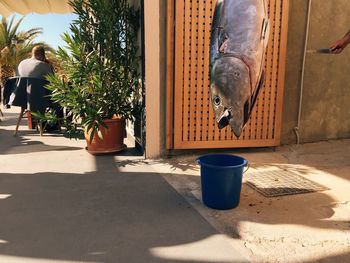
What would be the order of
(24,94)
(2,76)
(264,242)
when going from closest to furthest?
1. (264,242)
2. (24,94)
3. (2,76)

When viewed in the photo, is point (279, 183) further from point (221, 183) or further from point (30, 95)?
point (30, 95)

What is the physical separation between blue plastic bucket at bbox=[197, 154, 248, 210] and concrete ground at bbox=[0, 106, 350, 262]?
0.08m

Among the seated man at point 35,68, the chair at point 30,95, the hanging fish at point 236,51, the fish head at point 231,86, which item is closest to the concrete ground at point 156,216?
the fish head at point 231,86

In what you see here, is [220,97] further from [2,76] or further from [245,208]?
[2,76]

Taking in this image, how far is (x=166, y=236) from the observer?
2.53 meters

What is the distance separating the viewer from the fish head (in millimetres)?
3328

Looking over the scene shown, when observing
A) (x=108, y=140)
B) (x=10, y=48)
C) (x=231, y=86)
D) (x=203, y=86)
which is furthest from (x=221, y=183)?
(x=10, y=48)

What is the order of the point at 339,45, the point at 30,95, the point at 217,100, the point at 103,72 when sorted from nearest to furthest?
the point at 339,45
the point at 217,100
the point at 103,72
the point at 30,95

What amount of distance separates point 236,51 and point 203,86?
4.46ft

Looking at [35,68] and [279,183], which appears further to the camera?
[35,68]

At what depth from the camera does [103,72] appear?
488 cm

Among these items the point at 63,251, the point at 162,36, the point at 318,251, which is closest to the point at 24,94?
the point at 162,36

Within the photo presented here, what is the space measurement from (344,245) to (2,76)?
19.5 meters

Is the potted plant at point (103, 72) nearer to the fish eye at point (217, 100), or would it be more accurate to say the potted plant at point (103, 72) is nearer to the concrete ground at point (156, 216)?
the concrete ground at point (156, 216)
